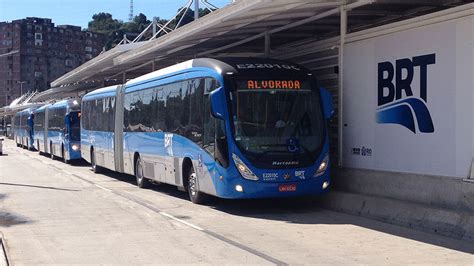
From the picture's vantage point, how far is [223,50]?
21750 millimetres

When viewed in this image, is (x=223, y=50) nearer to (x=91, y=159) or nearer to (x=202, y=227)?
(x=91, y=159)

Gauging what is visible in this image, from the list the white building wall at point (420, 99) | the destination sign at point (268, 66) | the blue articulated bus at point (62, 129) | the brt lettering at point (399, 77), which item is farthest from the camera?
the blue articulated bus at point (62, 129)

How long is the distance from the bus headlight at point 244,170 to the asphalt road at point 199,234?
86 cm

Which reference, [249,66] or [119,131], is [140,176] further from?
[249,66]

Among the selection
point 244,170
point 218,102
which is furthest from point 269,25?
point 244,170

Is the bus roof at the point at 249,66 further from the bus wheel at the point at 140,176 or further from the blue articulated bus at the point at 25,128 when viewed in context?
the blue articulated bus at the point at 25,128

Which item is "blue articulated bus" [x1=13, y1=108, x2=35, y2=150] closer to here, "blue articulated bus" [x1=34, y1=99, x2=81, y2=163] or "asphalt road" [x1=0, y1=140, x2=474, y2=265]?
"blue articulated bus" [x1=34, y1=99, x2=81, y2=163]

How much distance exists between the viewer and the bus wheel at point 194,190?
14070 mm

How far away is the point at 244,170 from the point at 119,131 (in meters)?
9.33

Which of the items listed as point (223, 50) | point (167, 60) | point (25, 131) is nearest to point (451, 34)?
point (223, 50)

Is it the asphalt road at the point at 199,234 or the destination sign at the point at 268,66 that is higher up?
the destination sign at the point at 268,66

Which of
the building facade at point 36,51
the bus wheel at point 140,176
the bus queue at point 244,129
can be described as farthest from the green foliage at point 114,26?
the bus queue at point 244,129

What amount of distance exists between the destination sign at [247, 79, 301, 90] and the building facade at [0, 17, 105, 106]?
129 metres

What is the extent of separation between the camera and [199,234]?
1044 cm
